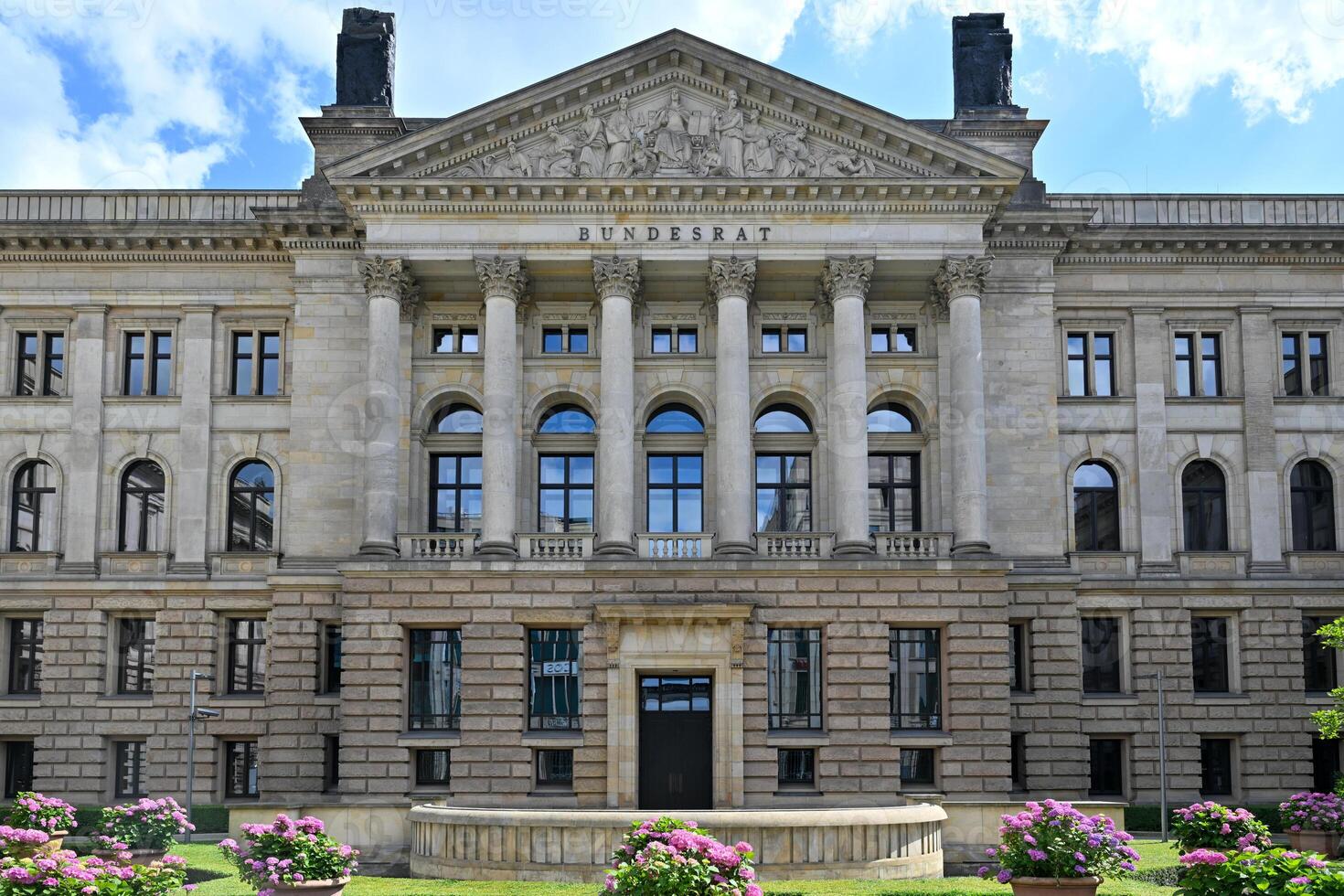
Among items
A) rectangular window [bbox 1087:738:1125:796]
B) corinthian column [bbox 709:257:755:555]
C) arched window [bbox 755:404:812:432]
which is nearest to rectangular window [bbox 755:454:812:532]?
Result: arched window [bbox 755:404:812:432]

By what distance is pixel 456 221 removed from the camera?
149ft

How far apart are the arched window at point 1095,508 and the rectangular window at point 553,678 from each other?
17.8 m

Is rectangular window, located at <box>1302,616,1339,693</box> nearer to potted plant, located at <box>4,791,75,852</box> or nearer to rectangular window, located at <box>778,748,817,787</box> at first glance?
rectangular window, located at <box>778,748,817,787</box>

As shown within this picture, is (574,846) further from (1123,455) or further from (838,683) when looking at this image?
(1123,455)

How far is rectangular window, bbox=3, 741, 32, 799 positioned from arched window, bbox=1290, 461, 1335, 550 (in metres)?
43.7

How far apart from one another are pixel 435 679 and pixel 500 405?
344 inches

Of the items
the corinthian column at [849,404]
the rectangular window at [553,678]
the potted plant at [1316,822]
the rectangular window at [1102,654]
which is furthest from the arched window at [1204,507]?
the rectangular window at [553,678]

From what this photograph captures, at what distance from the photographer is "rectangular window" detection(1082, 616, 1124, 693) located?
47.9 meters

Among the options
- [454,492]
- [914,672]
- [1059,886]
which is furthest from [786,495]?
[1059,886]

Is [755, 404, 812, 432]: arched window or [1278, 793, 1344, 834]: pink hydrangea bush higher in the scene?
[755, 404, 812, 432]: arched window

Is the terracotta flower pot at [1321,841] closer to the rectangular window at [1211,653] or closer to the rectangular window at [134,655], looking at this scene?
the rectangular window at [1211,653]

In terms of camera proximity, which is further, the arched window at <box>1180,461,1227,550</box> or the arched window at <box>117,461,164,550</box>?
the arched window at <box>1180,461,1227,550</box>

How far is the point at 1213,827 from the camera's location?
2867 cm

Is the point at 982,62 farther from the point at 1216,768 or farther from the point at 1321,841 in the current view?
the point at 1321,841
